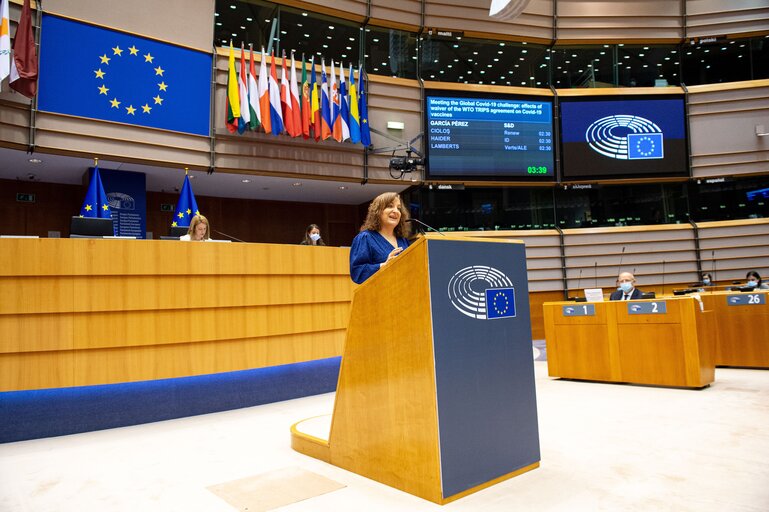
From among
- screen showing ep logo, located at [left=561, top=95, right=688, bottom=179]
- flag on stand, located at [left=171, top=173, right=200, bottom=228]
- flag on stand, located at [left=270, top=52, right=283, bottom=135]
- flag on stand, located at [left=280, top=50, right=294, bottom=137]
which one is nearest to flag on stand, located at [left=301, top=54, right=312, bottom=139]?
flag on stand, located at [left=280, top=50, right=294, bottom=137]

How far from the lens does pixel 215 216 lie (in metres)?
10.4

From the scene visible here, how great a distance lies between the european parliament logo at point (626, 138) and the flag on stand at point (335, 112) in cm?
538

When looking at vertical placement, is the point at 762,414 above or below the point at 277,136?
below

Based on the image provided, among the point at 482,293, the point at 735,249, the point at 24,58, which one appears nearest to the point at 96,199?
the point at 24,58

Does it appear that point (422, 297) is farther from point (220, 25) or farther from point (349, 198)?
point (349, 198)

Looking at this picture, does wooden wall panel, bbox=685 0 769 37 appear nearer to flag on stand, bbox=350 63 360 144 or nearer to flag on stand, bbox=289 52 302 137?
flag on stand, bbox=350 63 360 144

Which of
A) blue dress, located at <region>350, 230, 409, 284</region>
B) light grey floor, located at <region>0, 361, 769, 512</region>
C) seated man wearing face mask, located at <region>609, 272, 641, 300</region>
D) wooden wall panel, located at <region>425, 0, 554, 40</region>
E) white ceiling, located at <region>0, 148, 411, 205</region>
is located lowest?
light grey floor, located at <region>0, 361, 769, 512</region>

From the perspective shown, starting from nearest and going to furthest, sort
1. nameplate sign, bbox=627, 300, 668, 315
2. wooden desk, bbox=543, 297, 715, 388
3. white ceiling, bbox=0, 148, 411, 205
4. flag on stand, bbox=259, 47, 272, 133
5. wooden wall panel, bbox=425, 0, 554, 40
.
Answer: wooden desk, bbox=543, 297, 715, 388 → nameplate sign, bbox=627, 300, 668, 315 → white ceiling, bbox=0, 148, 411, 205 → flag on stand, bbox=259, 47, 272, 133 → wooden wall panel, bbox=425, 0, 554, 40

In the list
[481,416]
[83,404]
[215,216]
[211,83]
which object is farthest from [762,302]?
[215,216]

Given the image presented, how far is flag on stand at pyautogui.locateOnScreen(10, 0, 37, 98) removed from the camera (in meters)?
6.27

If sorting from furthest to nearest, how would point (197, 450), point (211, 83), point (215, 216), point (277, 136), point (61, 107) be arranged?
1. point (215, 216)
2. point (277, 136)
3. point (211, 83)
4. point (61, 107)
5. point (197, 450)

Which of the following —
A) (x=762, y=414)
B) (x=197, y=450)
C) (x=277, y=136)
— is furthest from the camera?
(x=277, y=136)

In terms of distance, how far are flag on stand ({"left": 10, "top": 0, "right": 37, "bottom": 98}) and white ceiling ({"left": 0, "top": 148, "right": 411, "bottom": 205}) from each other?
902 millimetres

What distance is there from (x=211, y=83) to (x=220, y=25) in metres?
1.06
